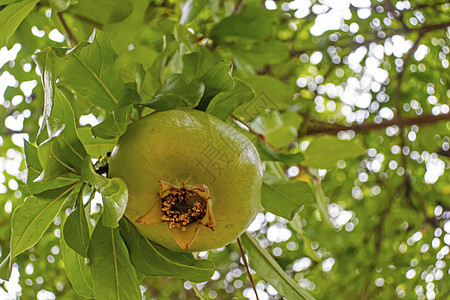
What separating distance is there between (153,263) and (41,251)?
1.29 metres

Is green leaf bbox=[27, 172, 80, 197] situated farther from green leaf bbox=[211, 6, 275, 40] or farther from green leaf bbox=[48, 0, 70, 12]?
green leaf bbox=[211, 6, 275, 40]

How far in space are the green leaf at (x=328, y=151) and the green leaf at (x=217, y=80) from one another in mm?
451

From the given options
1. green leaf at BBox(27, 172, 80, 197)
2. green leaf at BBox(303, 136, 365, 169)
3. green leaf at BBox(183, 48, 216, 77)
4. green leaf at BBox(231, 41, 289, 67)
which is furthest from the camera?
green leaf at BBox(231, 41, 289, 67)

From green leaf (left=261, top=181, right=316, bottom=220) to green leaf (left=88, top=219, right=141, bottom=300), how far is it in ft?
0.74

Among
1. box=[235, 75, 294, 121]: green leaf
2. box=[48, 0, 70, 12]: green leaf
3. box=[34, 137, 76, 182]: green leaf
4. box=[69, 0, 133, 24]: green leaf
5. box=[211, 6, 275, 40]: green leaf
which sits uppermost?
box=[48, 0, 70, 12]: green leaf

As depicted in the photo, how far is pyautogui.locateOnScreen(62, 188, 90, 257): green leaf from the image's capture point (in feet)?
1.93

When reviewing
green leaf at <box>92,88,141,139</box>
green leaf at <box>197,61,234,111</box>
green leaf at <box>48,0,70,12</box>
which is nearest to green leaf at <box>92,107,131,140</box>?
green leaf at <box>92,88,141,139</box>

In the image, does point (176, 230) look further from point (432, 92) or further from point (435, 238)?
point (432, 92)

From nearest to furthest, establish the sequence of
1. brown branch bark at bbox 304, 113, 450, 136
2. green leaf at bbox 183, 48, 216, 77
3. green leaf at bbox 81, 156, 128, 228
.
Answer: green leaf at bbox 81, 156, 128, 228 → green leaf at bbox 183, 48, 216, 77 → brown branch bark at bbox 304, 113, 450, 136

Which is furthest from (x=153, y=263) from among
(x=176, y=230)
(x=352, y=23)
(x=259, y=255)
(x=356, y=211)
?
(x=356, y=211)

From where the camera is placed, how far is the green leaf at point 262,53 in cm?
114

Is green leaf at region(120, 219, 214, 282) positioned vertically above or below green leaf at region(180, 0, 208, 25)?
below

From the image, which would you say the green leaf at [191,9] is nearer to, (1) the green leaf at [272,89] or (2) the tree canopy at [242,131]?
(2) the tree canopy at [242,131]

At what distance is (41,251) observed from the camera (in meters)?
1.71
